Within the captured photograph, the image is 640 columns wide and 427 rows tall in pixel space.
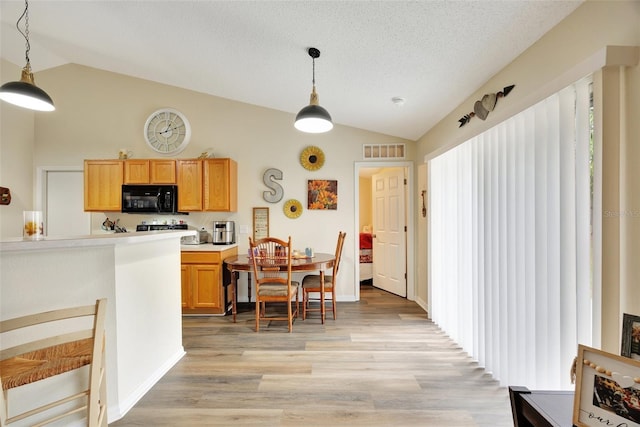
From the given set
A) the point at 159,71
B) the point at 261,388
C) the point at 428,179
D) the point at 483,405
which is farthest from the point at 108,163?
the point at 483,405

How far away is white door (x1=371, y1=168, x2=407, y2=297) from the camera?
4.31 m

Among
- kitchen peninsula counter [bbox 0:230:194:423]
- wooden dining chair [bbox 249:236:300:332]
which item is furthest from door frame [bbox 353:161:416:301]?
kitchen peninsula counter [bbox 0:230:194:423]

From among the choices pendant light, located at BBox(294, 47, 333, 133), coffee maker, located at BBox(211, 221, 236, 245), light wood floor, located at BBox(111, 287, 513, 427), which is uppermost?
pendant light, located at BBox(294, 47, 333, 133)

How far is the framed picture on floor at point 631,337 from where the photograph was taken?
887mm

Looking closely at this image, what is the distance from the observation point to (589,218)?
142cm

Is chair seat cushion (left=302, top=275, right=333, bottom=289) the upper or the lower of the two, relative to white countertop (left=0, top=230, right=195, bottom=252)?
lower

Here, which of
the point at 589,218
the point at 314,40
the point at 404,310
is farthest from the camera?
the point at 404,310

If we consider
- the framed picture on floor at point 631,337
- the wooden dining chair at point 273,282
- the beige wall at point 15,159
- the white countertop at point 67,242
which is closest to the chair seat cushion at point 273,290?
the wooden dining chair at point 273,282

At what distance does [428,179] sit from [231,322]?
2.98m

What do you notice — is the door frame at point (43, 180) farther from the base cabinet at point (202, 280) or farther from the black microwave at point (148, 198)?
the base cabinet at point (202, 280)

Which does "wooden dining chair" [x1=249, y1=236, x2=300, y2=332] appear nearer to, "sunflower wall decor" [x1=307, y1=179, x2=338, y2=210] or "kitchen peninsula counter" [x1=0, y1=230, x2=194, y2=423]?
"kitchen peninsula counter" [x1=0, y1=230, x2=194, y2=423]

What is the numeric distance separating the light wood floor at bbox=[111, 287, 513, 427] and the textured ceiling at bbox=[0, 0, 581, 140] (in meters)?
2.40

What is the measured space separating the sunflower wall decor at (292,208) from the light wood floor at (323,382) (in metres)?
1.60

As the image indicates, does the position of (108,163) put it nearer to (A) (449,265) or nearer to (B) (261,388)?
(B) (261,388)
